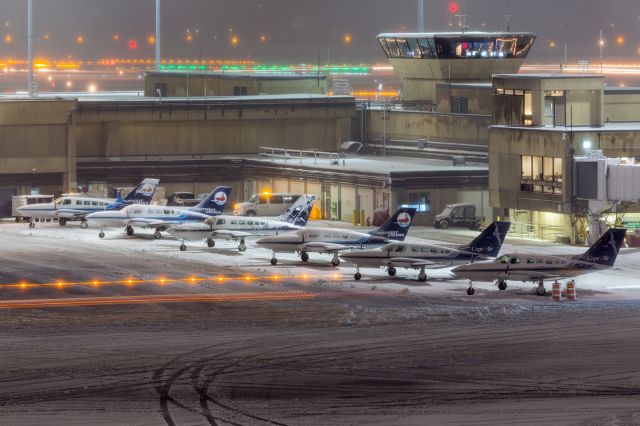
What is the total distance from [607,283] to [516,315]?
993 centimetres

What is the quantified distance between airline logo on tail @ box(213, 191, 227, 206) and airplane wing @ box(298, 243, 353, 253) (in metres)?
15.9

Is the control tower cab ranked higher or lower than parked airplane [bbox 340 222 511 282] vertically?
higher

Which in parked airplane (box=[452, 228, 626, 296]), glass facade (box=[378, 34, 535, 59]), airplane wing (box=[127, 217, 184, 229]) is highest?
glass facade (box=[378, 34, 535, 59])

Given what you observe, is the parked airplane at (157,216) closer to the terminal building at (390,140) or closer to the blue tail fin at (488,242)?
the terminal building at (390,140)

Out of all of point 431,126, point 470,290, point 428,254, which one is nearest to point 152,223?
point 428,254

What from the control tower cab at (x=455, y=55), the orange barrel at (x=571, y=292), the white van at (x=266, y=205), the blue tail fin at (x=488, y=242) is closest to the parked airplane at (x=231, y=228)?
the blue tail fin at (x=488, y=242)

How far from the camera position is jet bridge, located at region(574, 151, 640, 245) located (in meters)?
81.9

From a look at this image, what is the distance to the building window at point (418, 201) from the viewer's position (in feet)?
316

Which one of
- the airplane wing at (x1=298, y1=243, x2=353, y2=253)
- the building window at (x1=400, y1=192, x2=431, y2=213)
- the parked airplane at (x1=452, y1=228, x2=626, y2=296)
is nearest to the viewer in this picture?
the parked airplane at (x1=452, y1=228, x2=626, y2=296)

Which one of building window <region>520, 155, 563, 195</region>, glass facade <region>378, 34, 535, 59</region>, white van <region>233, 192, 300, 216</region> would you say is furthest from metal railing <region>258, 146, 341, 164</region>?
building window <region>520, 155, 563, 195</region>

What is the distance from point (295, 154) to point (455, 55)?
15.5m

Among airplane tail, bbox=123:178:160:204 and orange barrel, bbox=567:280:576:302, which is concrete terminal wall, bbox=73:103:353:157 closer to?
airplane tail, bbox=123:178:160:204

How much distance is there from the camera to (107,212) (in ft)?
298

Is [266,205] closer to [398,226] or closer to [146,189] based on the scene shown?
[146,189]
